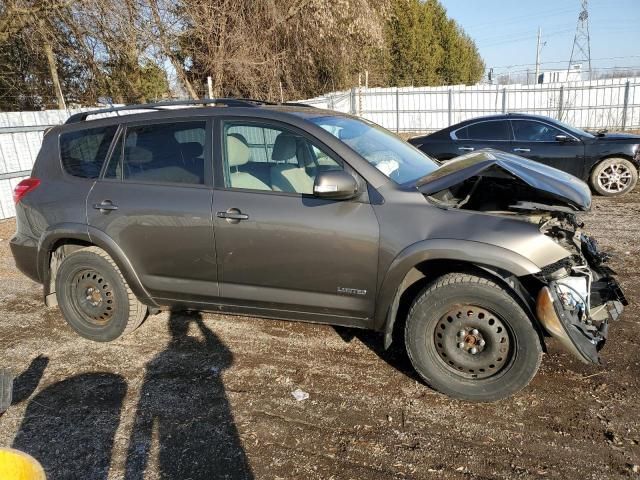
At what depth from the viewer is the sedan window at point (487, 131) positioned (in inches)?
349

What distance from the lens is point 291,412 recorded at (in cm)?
308

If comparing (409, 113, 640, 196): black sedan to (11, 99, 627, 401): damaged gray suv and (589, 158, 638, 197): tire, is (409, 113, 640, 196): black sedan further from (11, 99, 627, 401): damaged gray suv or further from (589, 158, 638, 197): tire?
(11, 99, 627, 401): damaged gray suv

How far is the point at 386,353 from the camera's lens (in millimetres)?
3754

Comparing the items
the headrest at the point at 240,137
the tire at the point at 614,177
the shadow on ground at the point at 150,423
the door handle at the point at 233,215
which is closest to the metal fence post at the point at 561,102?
the tire at the point at 614,177

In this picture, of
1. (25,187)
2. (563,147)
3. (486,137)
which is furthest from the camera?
(486,137)

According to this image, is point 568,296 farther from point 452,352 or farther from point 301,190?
point 301,190

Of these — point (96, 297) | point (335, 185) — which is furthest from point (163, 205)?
point (335, 185)

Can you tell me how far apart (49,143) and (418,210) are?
319 centimetres

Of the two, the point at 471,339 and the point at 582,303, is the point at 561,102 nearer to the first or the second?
the point at 582,303

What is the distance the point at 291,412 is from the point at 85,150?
2703mm

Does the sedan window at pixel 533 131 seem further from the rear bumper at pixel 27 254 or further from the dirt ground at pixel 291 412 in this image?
the rear bumper at pixel 27 254

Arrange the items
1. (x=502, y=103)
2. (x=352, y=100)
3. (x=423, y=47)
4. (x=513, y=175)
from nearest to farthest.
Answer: (x=513, y=175) → (x=502, y=103) → (x=352, y=100) → (x=423, y=47)

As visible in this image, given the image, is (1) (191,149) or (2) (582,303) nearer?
(2) (582,303)

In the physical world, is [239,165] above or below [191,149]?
below
